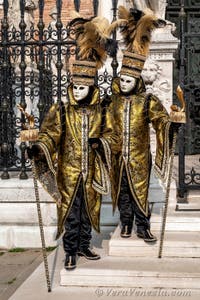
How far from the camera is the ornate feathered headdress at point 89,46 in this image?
522cm

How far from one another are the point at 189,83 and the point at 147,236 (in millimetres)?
2609

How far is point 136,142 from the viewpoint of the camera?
5.54 meters

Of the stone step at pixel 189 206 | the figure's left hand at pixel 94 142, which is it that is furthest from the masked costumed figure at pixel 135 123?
the stone step at pixel 189 206

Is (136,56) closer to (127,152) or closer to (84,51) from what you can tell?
(84,51)

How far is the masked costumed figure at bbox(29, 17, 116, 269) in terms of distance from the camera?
5215 millimetres

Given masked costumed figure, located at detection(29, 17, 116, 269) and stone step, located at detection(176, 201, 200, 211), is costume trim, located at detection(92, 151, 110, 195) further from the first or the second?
stone step, located at detection(176, 201, 200, 211)

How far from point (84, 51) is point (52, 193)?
1342 mm

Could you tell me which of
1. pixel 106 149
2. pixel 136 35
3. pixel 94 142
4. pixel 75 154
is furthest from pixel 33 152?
pixel 136 35

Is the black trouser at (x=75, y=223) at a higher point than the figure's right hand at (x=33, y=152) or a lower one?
lower

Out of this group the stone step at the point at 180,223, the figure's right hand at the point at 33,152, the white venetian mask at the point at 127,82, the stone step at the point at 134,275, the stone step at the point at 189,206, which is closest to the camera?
the figure's right hand at the point at 33,152

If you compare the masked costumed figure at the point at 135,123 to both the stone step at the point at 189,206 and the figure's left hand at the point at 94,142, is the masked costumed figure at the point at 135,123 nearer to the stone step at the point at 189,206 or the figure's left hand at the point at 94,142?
the figure's left hand at the point at 94,142

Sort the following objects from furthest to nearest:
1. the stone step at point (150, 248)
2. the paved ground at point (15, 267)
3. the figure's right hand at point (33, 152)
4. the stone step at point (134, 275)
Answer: the paved ground at point (15, 267), the stone step at point (150, 248), the stone step at point (134, 275), the figure's right hand at point (33, 152)

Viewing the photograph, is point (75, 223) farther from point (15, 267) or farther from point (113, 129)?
point (15, 267)

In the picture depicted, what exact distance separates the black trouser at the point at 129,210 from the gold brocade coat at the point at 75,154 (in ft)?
1.24
